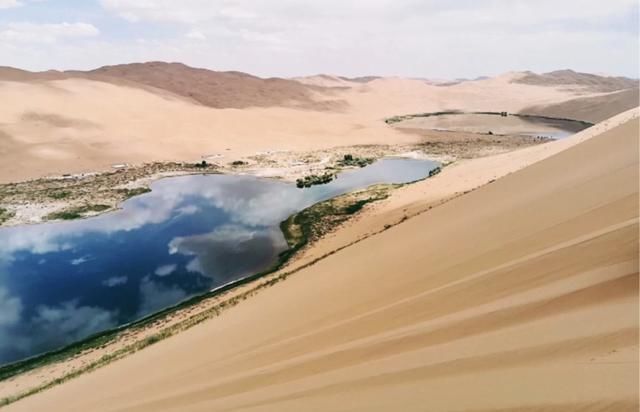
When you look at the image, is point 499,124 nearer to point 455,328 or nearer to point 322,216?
point 322,216

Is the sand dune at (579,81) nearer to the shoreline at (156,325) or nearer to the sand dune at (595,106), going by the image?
the sand dune at (595,106)

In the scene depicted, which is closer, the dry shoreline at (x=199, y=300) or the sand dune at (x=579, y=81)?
the dry shoreline at (x=199, y=300)

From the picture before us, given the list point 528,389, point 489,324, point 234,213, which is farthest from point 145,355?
point 234,213

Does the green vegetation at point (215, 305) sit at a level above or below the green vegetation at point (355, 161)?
below

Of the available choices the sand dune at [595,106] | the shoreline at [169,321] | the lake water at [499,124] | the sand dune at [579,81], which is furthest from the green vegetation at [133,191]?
the sand dune at [579,81]

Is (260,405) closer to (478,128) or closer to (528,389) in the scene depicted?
(528,389)

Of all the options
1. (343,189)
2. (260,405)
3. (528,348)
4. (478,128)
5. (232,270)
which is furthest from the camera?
(478,128)
